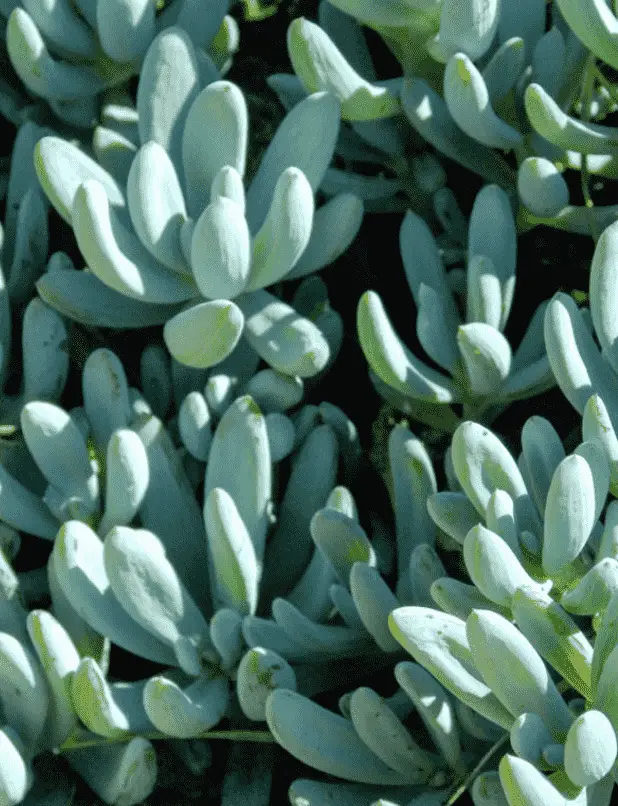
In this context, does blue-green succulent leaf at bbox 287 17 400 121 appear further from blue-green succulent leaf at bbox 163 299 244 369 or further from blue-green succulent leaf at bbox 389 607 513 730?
blue-green succulent leaf at bbox 389 607 513 730

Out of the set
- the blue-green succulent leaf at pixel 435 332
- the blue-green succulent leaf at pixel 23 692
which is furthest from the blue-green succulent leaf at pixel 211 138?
the blue-green succulent leaf at pixel 23 692

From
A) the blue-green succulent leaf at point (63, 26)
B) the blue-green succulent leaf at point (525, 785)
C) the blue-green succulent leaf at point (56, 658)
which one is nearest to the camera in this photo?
the blue-green succulent leaf at point (525, 785)

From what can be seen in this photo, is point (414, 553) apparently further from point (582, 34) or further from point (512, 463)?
point (582, 34)

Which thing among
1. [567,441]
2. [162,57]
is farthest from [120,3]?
[567,441]

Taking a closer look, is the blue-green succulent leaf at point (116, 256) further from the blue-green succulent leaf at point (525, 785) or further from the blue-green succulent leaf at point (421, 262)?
the blue-green succulent leaf at point (525, 785)

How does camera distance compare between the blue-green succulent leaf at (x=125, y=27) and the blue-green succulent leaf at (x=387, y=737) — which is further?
the blue-green succulent leaf at (x=125, y=27)

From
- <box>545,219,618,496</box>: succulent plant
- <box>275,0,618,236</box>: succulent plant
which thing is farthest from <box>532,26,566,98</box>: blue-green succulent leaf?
<box>545,219,618,496</box>: succulent plant

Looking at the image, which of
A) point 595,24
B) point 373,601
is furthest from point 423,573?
point 595,24

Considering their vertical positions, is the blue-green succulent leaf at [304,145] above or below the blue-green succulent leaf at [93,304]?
above
